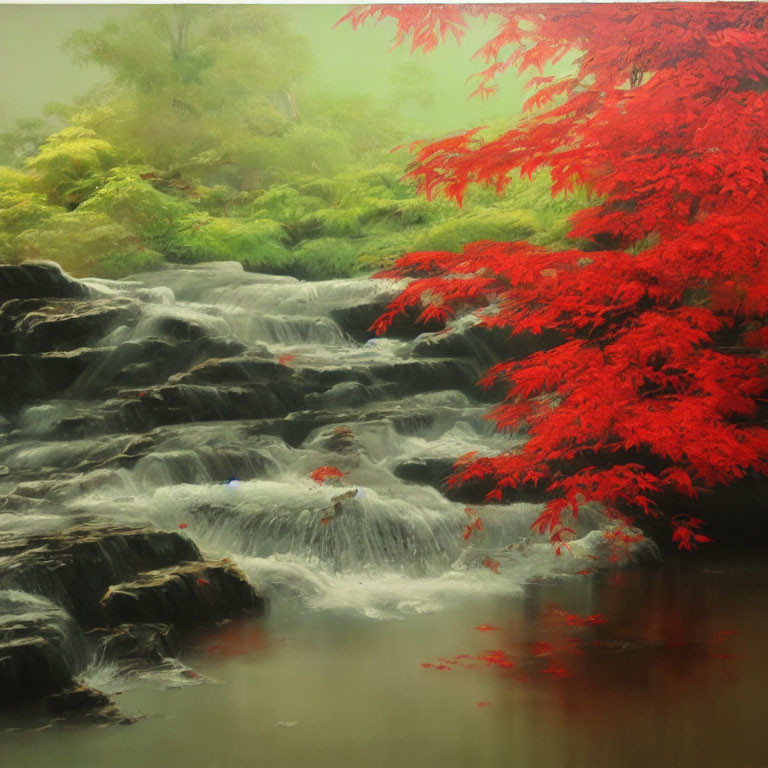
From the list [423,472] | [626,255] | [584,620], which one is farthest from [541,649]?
[626,255]

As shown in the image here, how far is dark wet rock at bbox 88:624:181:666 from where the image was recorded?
2.32m

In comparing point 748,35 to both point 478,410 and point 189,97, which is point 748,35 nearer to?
point 478,410

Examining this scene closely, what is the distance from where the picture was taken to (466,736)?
7.73 feet

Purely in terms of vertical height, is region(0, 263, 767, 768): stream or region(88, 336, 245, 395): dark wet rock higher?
region(88, 336, 245, 395): dark wet rock

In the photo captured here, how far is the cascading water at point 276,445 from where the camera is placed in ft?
8.30

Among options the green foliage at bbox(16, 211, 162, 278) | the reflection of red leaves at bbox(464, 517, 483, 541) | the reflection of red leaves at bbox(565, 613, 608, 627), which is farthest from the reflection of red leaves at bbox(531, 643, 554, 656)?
the green foliage at bbox(16, 211, 162, 278)

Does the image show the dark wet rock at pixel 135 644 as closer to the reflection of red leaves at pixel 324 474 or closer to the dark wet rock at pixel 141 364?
the reflection of red leaves at pixel 324 474

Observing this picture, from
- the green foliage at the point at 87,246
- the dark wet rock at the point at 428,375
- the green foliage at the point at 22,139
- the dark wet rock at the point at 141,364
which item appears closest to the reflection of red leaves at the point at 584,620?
the dark wet rock at the point at 428,375

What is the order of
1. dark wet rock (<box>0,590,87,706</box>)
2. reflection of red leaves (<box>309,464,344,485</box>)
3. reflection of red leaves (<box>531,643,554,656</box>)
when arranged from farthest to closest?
reflection of red leaves (<box>309,464,344,485</box>) < reflection of red leaves (<box>531,643,554,656</box>) < dark wet rock (<box>0,590,87,706</box>)

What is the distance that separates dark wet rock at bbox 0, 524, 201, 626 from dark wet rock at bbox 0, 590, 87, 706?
75 millimetres

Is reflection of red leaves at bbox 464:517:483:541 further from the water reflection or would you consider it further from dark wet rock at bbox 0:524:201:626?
dark wet rock at bbox 0:524:201:626

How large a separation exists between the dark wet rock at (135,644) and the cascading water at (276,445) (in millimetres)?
300

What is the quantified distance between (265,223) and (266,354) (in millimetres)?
449

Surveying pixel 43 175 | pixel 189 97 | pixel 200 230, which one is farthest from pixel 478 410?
pixel 43 175
